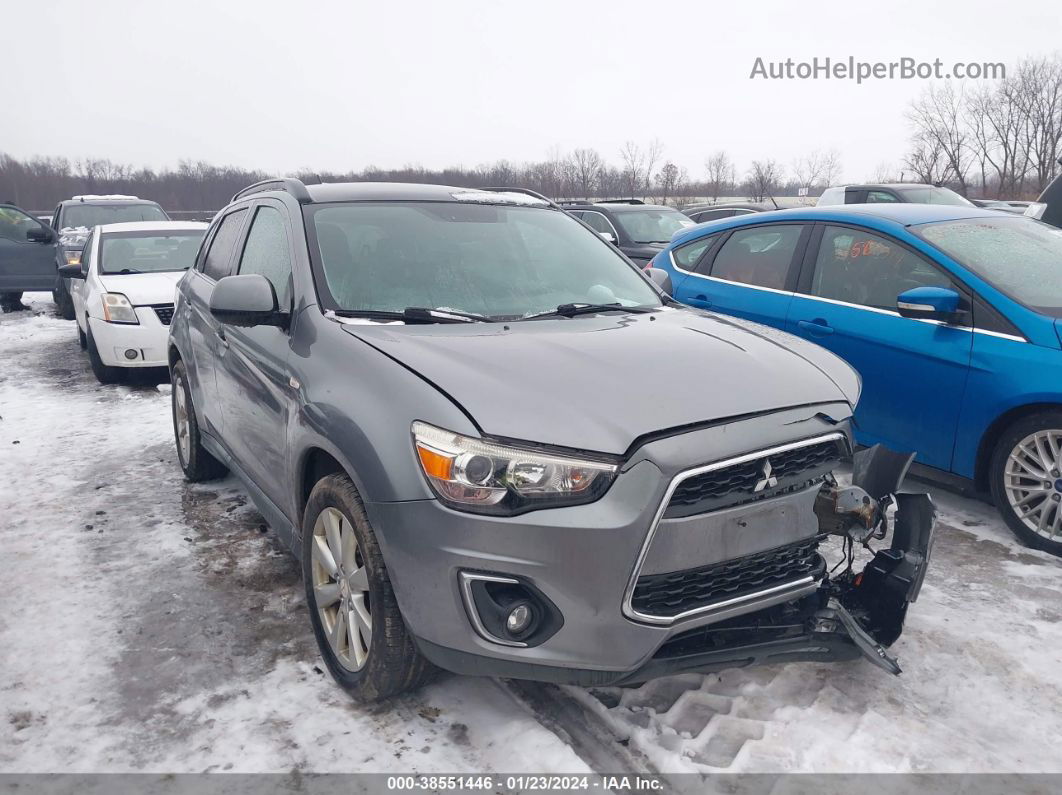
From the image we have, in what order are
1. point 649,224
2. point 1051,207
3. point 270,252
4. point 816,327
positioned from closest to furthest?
point 270,252
point 816,327
point 1051,207
point 649,224

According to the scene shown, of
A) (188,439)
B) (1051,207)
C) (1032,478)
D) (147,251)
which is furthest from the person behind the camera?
(147,251)

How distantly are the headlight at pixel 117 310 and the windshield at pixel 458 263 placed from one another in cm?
543

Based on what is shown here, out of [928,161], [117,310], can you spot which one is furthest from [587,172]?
[117,310]

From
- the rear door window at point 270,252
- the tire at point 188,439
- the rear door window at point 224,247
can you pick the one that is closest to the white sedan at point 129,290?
the tire at point 188,439

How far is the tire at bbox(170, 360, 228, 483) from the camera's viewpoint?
5.07m

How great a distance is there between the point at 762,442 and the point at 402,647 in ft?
4.25

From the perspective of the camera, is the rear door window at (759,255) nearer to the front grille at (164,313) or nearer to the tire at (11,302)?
the front grille at (164,313)

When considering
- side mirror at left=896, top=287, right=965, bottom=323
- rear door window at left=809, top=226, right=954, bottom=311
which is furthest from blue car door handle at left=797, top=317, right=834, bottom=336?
side mirror at left=896, top=287, right=965, bottom=323

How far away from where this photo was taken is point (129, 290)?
8.41 metres

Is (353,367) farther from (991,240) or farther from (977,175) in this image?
(977,175)

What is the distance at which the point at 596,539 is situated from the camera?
227cm

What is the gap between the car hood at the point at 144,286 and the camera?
8.33 meters

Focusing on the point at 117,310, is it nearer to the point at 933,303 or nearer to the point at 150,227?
→ the point at 150,227

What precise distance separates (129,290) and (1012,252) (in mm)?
7791
